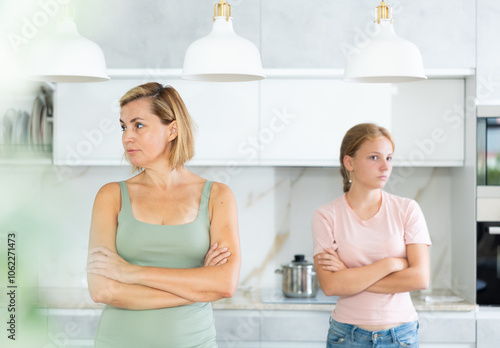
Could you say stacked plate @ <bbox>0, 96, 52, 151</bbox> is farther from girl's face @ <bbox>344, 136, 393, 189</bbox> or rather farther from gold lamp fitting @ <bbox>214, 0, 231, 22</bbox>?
girl's face @ <bbox>344, 136, 393, 189</bbox>

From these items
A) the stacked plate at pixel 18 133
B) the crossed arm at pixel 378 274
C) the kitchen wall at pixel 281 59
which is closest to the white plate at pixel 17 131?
the stacked plate at pixel 18 133

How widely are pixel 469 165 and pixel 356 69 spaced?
151 centimetres

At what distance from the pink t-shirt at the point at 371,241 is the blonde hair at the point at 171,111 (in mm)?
619

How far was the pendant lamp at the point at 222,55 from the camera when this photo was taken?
4.41 feet

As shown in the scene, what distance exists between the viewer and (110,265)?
4.46 feet

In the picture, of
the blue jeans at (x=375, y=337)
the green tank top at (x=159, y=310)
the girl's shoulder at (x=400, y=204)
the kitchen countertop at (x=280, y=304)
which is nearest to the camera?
the green tank top at (x=159, y=310)

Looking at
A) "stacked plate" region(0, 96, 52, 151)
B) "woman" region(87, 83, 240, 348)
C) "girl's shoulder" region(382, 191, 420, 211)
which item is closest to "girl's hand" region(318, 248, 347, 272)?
"girl's shoulder" region(382, 191, 420, 211)

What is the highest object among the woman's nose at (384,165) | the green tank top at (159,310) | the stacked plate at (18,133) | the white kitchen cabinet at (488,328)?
the woman's nose at (384,165)

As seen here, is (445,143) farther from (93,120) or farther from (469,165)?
(93,120)

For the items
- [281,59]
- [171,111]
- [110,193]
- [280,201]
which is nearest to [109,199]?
[110,193]

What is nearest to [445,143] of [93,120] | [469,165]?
[469,165]

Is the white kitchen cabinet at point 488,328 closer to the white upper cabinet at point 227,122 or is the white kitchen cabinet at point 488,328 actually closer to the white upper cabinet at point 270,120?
the white upper cabinet at point 270,120

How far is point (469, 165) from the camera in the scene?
2.75m

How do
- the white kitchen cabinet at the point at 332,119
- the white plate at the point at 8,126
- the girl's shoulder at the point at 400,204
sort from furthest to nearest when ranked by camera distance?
the white kitchen cabinet at the point at 332,119 → the girl's shoulder at the point at 400,204 → the white plate at the point at 8,126
